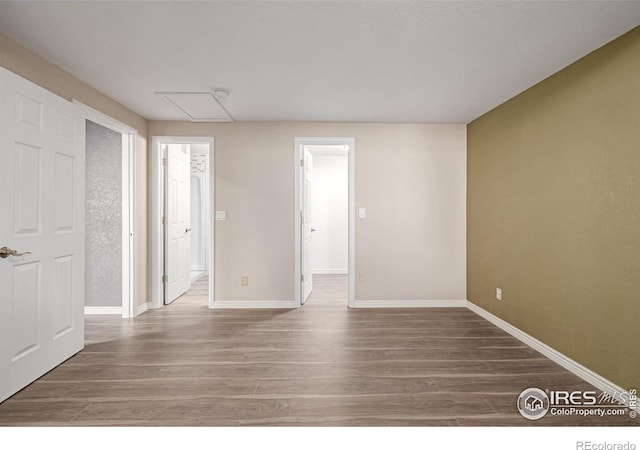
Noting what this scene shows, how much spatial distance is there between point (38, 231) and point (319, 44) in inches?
93.4

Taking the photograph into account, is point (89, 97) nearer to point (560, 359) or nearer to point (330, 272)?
point (560, 359)

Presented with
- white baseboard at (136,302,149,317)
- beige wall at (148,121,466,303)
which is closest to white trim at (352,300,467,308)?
beige wall at (148,121,466,303)

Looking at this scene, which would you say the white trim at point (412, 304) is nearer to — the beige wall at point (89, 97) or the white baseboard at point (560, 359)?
the white baseboard at point (560, 359)

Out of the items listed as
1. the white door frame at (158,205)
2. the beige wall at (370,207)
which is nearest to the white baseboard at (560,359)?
the beige wall at (370,207)

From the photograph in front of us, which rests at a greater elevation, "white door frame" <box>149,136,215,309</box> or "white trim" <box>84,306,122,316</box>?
"white door frame" <box>149,136,215,309</box>

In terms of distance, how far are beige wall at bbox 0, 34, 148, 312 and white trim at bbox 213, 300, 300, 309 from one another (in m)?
0.93

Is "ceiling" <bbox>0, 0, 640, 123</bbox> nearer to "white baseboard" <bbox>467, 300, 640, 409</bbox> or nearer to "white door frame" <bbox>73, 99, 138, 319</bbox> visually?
"white door frame" <bbox>73, 99, 138, 319</bbox>

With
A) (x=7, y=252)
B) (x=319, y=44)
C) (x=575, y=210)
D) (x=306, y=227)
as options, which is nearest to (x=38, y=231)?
(x=7, y=252)

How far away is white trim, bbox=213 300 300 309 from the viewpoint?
15.1 feet

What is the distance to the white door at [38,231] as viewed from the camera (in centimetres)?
230

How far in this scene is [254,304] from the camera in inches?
181

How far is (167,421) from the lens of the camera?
2066 mm

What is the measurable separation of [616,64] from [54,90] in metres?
4.04

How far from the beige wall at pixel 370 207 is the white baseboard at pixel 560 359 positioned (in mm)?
968
